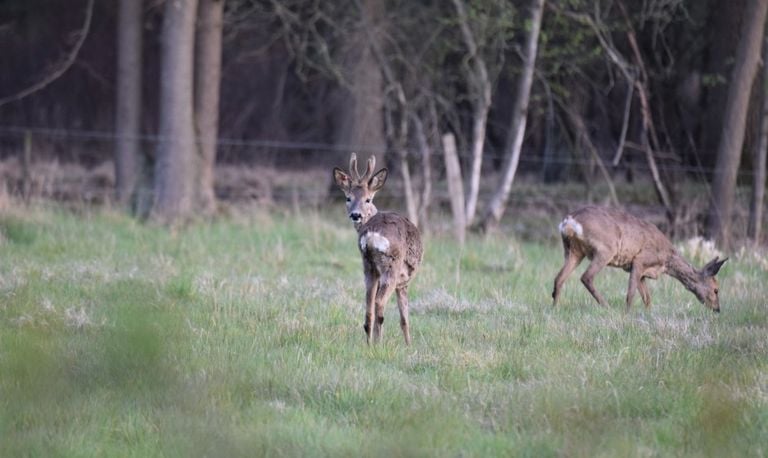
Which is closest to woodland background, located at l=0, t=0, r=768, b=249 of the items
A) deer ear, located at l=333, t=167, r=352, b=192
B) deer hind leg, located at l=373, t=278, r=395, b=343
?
deer ear, located at l=333, t=167, r=352, b=192

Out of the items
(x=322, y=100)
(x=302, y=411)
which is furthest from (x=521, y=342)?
(x=322, y=100)

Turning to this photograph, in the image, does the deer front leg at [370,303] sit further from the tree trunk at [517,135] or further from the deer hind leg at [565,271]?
the tree trunk at [517,135]

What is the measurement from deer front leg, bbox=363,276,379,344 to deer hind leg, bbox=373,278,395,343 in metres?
0.04

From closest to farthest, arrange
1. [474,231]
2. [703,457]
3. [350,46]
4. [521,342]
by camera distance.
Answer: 1. [703,457]
2. [521,342]
3. [474,231]
4. [350,46]

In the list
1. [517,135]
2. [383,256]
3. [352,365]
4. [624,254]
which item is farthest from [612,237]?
[517,135]

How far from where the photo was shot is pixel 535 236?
1645 centimetres

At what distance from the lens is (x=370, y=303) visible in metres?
7.79

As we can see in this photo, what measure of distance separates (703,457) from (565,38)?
1341 centimetres

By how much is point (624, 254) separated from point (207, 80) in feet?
33.7

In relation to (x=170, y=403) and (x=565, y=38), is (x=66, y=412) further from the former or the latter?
(x=565, y=38)

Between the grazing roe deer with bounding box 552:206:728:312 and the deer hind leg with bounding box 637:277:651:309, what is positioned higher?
the grazing roe deer with bounding box 552:206:728:312

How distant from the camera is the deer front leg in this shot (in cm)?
773

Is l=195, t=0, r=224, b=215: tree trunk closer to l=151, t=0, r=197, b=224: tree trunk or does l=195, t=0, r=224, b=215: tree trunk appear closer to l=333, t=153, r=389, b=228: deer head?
l=151, t=0, r=197, b=224: tree trunk

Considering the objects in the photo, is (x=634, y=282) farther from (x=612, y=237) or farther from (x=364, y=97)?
(x=364, y=97)
